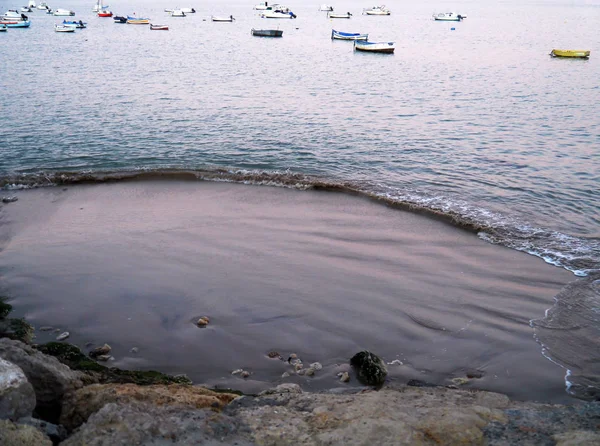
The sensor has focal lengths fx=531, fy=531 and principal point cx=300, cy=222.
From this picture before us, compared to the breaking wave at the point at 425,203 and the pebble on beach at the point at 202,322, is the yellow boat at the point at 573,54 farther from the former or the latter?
the pebble on beach at the point at 202,322

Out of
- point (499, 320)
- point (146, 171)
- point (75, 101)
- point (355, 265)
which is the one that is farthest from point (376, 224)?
point (75, 101)

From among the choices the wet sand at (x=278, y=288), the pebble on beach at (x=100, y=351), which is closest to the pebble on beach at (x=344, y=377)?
the wet sand at (x=278, y=288)

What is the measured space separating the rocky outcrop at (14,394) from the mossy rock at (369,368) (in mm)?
3753

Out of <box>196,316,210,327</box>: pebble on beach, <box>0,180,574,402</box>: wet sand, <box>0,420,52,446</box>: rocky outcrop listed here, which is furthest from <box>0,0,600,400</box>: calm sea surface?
<box>0,420,52,446</box>: rocky outcrop

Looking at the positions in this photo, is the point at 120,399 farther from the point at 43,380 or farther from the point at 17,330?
the point at 17,330

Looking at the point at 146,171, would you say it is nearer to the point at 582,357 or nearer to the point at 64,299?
the point at 64,299

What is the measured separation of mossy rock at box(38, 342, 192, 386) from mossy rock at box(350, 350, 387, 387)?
2136 millimetres

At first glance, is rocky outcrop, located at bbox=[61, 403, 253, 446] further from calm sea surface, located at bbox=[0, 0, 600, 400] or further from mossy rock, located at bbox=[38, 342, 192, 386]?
calm sea surface, located at bbox=[0, 0, 600, 400]

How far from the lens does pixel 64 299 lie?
8797mm

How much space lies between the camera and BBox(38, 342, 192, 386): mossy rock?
627 centimetres

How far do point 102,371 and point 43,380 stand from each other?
43.8 inches

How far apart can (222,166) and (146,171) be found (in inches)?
93.4

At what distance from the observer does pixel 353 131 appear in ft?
70.1

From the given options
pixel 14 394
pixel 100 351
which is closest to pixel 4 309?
pixel 100 351
